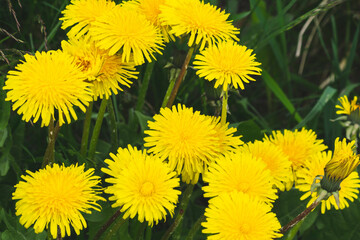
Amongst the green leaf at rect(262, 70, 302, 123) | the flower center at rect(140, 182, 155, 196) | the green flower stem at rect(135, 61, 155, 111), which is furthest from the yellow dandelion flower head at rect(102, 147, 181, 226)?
the green leaf at rect(262, 70, 302, 123)

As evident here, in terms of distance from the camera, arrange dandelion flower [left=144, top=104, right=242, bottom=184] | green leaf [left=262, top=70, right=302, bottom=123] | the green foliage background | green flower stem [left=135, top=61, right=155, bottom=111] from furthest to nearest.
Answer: green leaf [left=262, top=70, right=302, bottom=123]
green flower stem [left=135, top=61, right=155, bottom=111]
the green foliage background
dandelion flower [left=144, top=104, right=242, bottom=184]

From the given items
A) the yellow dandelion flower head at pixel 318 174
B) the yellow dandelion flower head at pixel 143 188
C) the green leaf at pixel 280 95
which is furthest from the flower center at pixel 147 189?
the green leaf at pixel 280 95

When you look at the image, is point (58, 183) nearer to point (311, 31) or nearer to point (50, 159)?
point (50, 159)

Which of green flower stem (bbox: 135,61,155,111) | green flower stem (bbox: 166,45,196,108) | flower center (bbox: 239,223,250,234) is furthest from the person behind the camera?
green flower stem (bbox: 135,61,155,111)

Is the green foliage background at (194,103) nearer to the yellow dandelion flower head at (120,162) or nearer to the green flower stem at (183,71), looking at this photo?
the green flower stem at (183,71)

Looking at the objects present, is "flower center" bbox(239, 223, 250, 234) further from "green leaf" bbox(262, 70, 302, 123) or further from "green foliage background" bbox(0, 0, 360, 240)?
"green leaf" bbox(262, 70, 302, 123)

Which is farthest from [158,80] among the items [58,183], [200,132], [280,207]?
[58,183]
